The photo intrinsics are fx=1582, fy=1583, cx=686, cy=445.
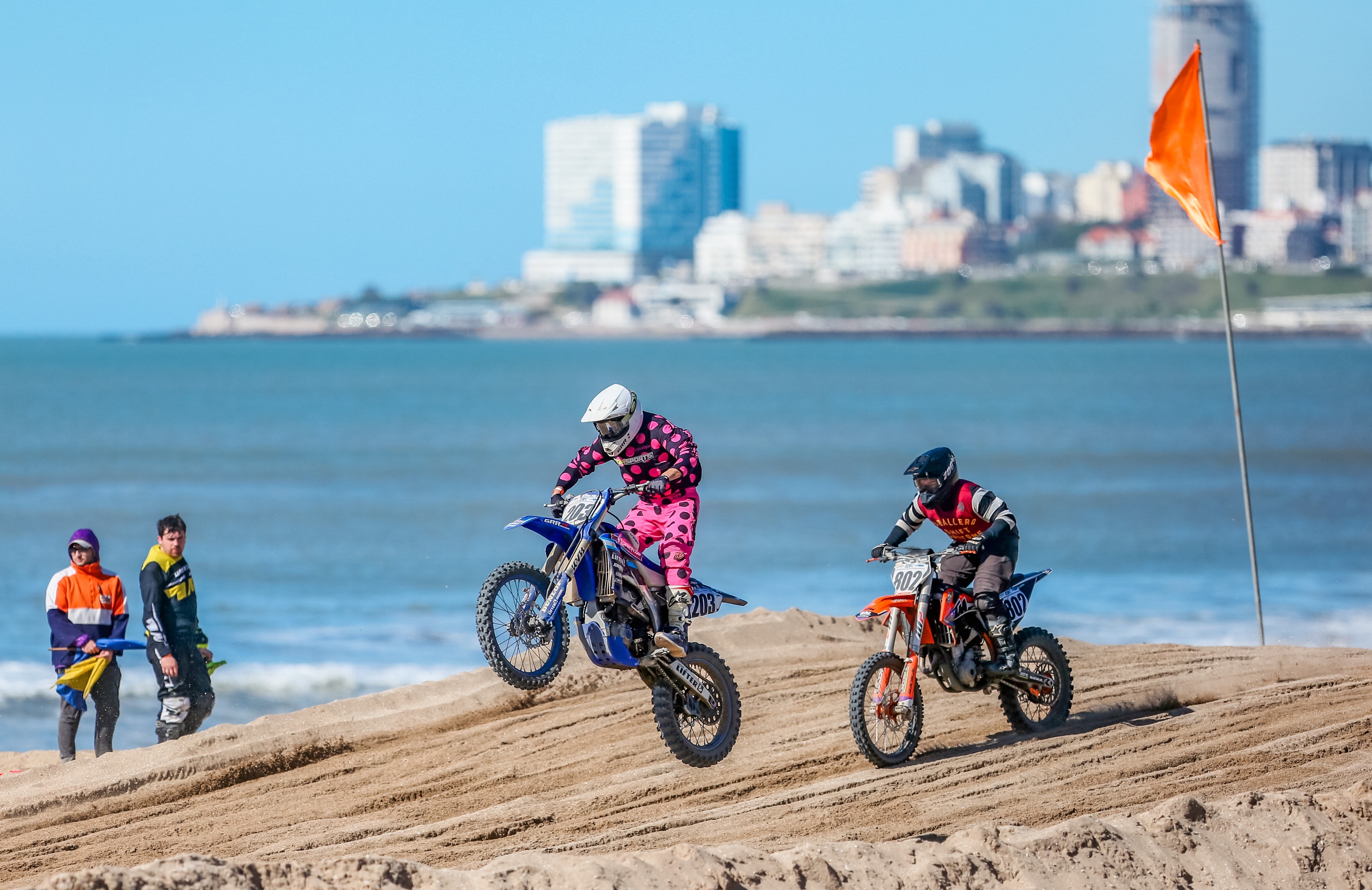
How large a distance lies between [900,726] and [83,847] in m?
4.11

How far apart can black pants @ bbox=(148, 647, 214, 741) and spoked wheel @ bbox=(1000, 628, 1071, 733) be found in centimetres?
493

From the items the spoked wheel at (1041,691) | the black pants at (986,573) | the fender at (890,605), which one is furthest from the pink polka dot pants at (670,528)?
the spoked wheel at (1041,691)

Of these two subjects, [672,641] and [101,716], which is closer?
[672,641]

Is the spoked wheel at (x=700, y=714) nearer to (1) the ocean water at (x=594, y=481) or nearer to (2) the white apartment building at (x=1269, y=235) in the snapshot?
(1) the ocean water at (x=594, y=481)

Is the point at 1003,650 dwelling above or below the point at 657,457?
below

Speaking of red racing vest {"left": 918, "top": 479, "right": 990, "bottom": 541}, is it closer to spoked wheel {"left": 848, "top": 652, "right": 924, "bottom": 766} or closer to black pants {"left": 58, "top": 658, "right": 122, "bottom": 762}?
spoked wheel {"left": 848, "top": 652, "right": 924, "bottom": 766}

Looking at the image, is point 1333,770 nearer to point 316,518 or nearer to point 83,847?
point 83,847

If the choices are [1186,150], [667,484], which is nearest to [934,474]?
[667,484]

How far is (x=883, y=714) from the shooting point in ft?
27.0

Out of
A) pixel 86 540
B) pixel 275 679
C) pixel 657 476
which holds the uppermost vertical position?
pixel 657 476

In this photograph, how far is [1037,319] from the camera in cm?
17600

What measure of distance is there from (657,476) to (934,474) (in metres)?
1.48

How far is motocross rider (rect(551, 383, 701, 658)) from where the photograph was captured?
8.30m

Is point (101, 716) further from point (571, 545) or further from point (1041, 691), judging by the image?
point (1041, 691)
